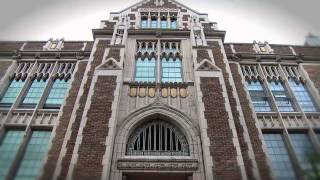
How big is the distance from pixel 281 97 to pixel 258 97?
4.29ft

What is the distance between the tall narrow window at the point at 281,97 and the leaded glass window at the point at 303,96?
55 centimetres

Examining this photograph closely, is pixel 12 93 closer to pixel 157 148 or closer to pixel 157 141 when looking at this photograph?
pixel 157 141

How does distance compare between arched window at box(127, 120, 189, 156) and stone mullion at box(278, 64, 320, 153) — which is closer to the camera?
arched window at box(127, 120, 189, 156)

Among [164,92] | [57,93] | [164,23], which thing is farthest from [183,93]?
[164,23]

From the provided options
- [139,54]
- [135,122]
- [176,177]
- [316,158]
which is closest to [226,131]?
[176,177]

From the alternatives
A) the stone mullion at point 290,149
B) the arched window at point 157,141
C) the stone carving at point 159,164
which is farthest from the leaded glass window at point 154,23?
the stone carving at point 159,164

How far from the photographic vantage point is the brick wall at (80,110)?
1243 cm

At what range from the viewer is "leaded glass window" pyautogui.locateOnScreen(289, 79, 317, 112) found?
17.0m

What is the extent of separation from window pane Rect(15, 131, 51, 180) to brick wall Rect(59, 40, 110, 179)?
1.34 m

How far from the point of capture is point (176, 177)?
12.9 meters

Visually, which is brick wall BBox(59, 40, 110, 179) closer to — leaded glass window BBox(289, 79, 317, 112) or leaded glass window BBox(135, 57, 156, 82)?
leaded glass window BBox(135, 57, 156, 82)

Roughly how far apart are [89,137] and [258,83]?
405 inches

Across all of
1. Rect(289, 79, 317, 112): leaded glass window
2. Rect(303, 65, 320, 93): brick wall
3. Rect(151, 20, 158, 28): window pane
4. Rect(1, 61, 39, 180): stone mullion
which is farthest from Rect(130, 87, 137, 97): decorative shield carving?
Rect(303, 65, 320, 93): brick wall

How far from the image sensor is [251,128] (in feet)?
48.2
